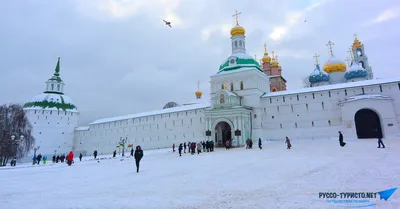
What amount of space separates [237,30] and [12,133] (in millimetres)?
36969

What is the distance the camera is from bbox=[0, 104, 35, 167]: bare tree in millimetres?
29516

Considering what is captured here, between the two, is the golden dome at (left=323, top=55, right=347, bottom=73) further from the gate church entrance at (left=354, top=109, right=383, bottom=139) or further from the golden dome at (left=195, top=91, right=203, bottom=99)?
the golden dome at (left=195, top=91, right=203, bottom=99)

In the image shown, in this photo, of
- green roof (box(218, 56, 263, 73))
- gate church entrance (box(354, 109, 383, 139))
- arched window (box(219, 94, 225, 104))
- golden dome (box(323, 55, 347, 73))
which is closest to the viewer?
gate church entrance (box(354, 109, 383, 139))

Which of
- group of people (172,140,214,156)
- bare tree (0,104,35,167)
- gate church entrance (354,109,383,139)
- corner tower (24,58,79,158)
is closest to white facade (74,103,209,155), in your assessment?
corner tower (24,58,79,158)

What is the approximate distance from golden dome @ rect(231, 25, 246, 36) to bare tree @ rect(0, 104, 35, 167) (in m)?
33.7

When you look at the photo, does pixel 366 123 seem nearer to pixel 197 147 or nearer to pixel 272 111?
pixel 272 111

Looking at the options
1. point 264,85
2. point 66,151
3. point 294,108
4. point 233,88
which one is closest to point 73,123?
point 66,151

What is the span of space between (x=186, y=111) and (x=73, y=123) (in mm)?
31115

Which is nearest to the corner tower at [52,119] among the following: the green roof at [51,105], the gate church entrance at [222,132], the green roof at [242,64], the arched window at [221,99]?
the green roof at [51,105]

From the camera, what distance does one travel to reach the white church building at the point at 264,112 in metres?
23.9

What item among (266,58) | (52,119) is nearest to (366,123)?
(266,58)

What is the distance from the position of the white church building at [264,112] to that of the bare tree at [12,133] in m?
10.6

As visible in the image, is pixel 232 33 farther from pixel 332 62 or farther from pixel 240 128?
pixel 332 62

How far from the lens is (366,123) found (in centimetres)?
2395
